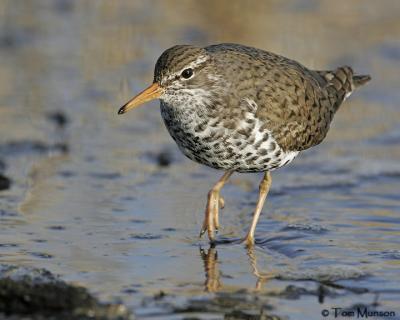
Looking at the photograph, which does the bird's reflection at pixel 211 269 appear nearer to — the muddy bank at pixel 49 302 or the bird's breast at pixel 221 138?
the bird's breast at pixel 221 138

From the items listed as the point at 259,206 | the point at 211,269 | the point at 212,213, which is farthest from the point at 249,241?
the point at 211,269

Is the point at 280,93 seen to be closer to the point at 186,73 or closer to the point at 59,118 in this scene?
the point at 186,73

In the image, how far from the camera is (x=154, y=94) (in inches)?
377

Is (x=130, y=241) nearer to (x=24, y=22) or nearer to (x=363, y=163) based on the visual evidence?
(x=363, y=163)

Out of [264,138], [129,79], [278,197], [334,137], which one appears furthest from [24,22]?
[264,138]

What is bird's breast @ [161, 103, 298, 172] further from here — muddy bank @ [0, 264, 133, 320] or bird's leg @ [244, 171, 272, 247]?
muddy bank @ [0, 264, 133, 320]

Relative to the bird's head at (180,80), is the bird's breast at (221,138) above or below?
below

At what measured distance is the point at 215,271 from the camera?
29.7ft

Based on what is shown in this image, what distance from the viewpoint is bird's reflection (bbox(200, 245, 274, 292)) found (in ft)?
28.3

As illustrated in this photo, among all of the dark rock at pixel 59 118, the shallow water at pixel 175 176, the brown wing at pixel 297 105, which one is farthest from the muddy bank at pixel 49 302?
the dark rock at pixel 59 118

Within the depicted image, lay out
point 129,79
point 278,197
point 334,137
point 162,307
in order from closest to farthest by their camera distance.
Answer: point 162,307, point 278,197, point 334,137, point 129,79

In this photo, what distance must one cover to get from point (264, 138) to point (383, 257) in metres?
1.58

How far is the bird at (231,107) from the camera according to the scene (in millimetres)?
9656

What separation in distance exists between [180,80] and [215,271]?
182 cm
